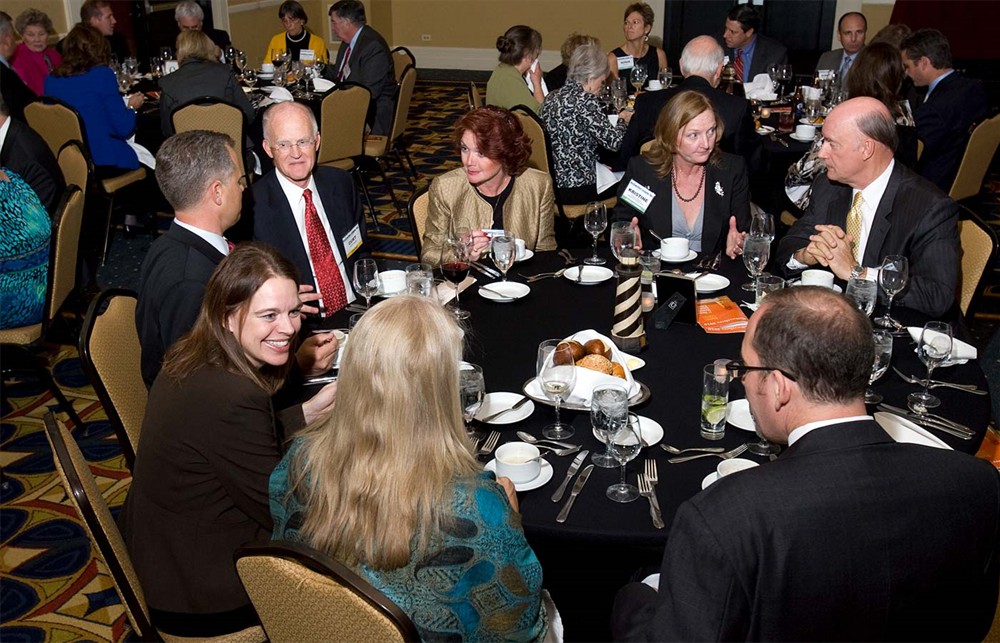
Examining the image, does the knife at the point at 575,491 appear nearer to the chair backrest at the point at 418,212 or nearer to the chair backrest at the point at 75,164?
the chair backrest at the point at 418,212

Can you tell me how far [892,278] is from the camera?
2900mm

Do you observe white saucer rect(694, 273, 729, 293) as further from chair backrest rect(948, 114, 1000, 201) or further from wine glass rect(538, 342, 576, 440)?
chair backrest rect(948, 114, 1000, 201)

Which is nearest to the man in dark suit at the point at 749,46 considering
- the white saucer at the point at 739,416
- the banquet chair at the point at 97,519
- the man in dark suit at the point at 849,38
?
the man in dark suit at the point at 849,38

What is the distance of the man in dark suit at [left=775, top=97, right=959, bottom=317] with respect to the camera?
3143 mm

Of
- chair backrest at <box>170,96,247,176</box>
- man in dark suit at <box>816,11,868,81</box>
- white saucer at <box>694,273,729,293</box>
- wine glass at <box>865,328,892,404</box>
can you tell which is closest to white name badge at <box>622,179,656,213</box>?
white saucer at <box>694,273,729,293</box>

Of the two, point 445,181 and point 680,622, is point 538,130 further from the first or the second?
point 680,622

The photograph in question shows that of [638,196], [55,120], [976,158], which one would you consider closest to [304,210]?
[638,196]

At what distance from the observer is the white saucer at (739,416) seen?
2.32 m

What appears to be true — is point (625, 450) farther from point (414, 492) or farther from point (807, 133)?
point (807, 133)

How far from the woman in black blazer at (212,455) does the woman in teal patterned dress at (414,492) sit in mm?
438

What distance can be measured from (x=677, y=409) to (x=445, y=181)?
6.30ft

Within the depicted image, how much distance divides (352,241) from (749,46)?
17.6 feet

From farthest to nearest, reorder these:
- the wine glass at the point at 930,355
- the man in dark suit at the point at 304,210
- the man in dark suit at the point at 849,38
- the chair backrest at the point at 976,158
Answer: the man in dark suit at the point at 849,38 < the chair backrest at the point at 976,158 < the man in dark suit at the point at 304,210 < the wine glass at the point at 930,355

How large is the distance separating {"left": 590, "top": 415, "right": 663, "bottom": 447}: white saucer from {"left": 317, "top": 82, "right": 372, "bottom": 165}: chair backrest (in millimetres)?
4306
